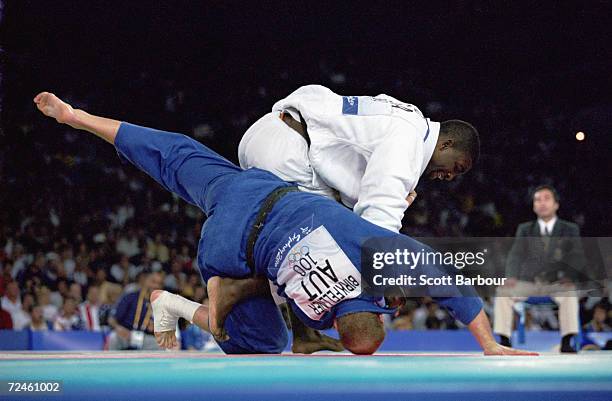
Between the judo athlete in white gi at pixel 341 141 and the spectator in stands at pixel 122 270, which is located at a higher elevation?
the judo athlete in white gi at pixel 341 141

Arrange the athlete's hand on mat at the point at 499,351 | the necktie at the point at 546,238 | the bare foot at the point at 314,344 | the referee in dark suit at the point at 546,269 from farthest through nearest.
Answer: the necktie at the point at 546,238
the referee in dark suit at the point at 546,269
the bare foot at the point at 314,344
the athlete's hand on mat at the point at 499,351

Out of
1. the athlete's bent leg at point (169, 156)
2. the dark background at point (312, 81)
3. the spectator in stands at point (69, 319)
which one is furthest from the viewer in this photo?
the spectator in stands at point (69, 319)

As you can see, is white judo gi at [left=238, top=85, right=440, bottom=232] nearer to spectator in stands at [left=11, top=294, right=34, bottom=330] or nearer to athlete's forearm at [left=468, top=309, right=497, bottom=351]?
athlete's forearm at [left=468, top=309, right=497, bottom=351]

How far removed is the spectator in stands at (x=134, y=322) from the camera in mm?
5711

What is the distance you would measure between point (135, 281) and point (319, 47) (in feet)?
8.97

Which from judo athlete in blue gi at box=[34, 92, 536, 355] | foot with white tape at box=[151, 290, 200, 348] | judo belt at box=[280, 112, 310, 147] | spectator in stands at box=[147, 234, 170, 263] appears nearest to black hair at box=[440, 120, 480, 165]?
judo belt at box=[280, 112, 310, 147]

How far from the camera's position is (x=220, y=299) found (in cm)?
232

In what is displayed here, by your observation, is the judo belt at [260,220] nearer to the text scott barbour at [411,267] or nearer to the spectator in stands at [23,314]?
the text scott barbour at [411,267]

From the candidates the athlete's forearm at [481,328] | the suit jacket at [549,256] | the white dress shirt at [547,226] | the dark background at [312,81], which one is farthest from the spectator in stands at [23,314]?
the athlete's forearm at [481,328]

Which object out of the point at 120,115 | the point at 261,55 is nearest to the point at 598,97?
the point at 261,55

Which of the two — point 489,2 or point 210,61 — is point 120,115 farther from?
point 489,2

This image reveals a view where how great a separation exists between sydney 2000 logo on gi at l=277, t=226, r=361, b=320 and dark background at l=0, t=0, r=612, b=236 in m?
2.27

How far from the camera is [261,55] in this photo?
5.56 meters

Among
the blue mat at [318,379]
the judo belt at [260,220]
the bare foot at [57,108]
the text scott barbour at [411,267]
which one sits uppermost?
the bare foot at [57,108]
